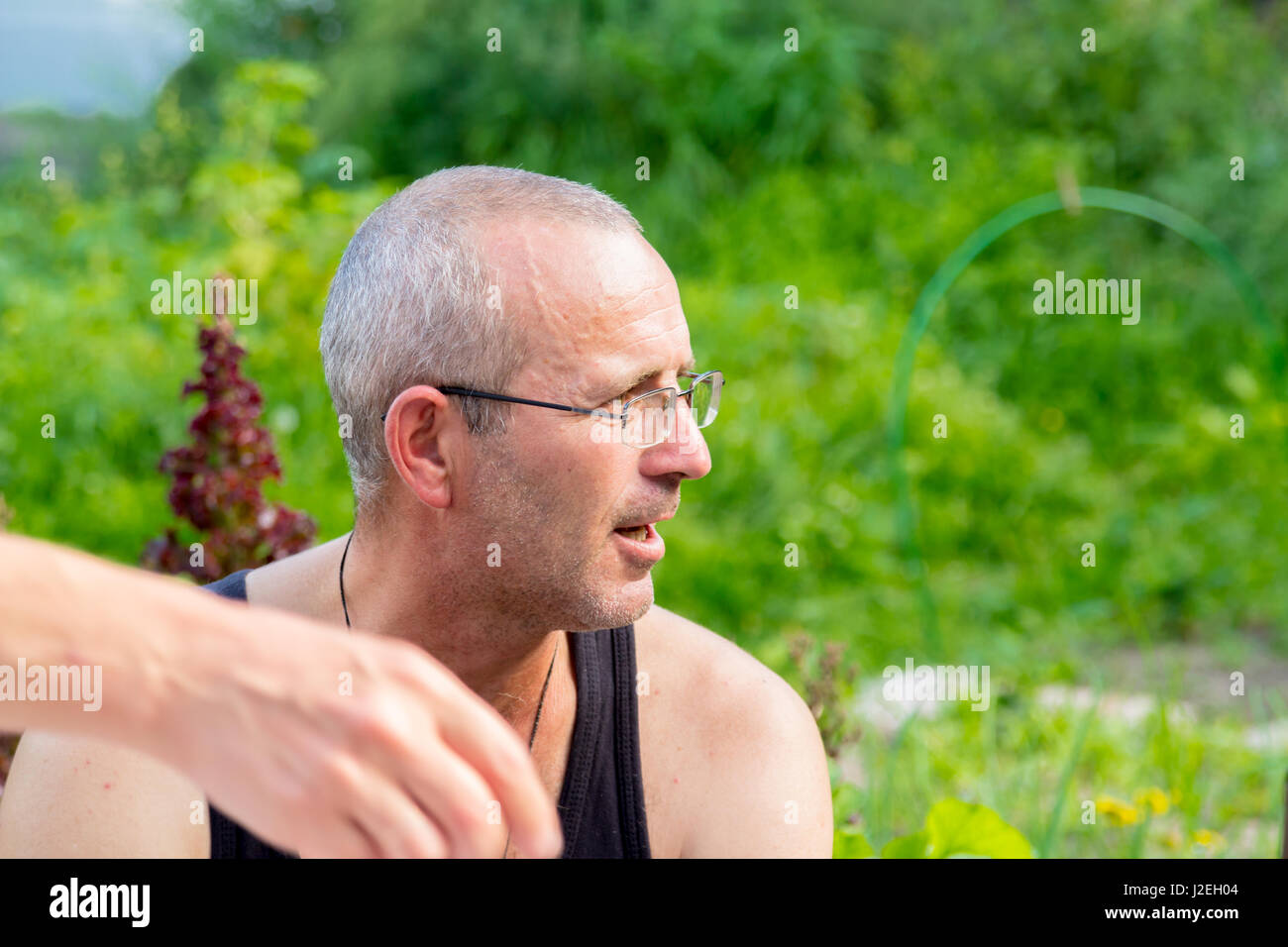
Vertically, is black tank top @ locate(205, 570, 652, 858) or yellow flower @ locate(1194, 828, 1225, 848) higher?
black tank top @ locate(205, 570, 652, 858)

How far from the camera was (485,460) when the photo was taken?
1.69 metres

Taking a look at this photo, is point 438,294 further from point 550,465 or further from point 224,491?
point 224,491

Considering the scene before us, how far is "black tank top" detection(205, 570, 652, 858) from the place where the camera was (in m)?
1.75

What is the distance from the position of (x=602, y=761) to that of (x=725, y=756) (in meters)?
0.17

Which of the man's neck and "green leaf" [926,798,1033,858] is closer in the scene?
the man's neck

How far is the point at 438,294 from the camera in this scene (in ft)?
5.45

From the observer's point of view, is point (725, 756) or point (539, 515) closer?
point (539, 515)

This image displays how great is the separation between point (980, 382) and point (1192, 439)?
3.17 feet

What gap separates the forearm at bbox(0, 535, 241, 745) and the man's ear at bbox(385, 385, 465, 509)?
0.98 metres
